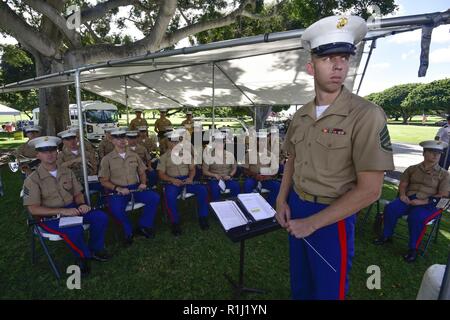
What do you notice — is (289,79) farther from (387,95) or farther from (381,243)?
(387,95)

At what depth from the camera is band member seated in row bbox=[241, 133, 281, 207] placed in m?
5.31

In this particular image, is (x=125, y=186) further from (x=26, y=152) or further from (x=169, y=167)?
(x=26, y=152)

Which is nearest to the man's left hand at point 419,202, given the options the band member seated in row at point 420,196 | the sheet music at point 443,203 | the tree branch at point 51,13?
the band member seated in row at point 420,196

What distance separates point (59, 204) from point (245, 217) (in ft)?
8.69

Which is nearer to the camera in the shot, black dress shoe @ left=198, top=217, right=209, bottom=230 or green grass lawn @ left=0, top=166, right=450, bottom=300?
green grass lawn @ left=0, top=166, right=450, bottom=300

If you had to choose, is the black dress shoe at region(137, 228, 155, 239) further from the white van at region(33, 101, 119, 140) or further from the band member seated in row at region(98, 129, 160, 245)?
the white van at region(33, 101, 119, 140)

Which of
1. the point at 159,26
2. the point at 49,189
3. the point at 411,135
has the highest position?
the point at 159,26

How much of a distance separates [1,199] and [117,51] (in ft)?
16.0

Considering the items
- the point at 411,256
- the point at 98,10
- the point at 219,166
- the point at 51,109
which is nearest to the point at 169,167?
the point at 219,166

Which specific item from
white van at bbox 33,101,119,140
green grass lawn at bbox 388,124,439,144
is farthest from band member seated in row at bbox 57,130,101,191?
green grass lawn at bbox 388,124,439,144

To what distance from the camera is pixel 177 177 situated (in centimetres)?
493

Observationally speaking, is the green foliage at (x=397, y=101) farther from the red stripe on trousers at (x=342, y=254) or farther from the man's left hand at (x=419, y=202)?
the red stripe on trousers at (x=342, y=254)

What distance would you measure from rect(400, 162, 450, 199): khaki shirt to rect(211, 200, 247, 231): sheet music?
3169 millimetres
